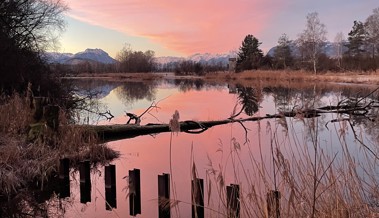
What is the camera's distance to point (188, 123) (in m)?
12.6

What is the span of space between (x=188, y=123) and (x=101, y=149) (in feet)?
13.4

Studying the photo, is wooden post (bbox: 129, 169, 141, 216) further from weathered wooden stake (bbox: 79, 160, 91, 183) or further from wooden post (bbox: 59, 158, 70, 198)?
wooden post (bbox: 59, 158, 70, 198)

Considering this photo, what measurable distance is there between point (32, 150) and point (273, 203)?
509 centimetres

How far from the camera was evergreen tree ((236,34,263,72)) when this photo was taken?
55.7 m

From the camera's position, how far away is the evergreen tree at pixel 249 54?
5566 cm

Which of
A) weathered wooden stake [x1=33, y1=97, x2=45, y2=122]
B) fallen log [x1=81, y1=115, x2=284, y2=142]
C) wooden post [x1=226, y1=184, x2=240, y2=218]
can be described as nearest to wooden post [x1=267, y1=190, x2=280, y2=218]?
wooden post [x1=226, y1=184, x2=240, y2=218]

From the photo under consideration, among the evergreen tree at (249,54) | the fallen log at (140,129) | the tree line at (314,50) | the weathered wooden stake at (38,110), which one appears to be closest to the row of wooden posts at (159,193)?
the weathered wooden stake at (38,110)

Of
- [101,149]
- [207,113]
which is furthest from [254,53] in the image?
[101,149]

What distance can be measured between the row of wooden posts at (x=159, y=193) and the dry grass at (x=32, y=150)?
0.40 metres

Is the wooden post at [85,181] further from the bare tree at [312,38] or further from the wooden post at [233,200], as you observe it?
the bare tree at [312,38]

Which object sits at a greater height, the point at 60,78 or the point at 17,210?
the point at 60,78

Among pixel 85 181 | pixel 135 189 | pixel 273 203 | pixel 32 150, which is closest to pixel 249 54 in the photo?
pixel 32 150

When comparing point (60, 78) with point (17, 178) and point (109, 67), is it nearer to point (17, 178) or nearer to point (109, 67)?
point (17, 178)

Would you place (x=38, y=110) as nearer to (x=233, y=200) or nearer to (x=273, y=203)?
(x=233, y=200)
